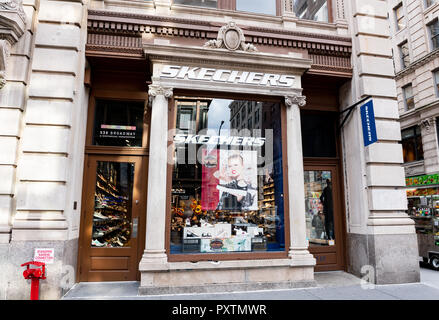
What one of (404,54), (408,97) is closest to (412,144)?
(408,97)

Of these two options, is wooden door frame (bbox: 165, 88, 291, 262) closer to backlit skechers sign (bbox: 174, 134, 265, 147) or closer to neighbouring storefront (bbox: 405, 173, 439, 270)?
backlit skechers sign (bbox: 174, 134, 265, 147)

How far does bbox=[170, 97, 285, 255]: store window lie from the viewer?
Result: 7.38 metres

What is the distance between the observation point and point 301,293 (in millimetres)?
6680

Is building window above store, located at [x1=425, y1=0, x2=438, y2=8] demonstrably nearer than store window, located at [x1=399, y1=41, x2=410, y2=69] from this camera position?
Yes

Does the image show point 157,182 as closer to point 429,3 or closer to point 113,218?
point 113,218

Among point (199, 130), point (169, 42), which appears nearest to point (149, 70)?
point (169, 42)

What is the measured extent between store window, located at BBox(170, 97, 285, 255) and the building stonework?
0.21 m

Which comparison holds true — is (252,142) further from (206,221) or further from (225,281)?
(225,281)

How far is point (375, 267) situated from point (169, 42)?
773 centimetres

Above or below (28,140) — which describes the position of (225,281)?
below

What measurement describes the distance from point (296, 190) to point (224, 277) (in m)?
2.79

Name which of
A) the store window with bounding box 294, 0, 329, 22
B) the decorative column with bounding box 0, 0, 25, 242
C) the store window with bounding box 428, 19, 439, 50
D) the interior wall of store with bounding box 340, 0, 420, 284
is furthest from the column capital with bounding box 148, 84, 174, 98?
the store window with bounding box 428, 19, 439, 50

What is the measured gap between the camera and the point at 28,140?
6426mm
